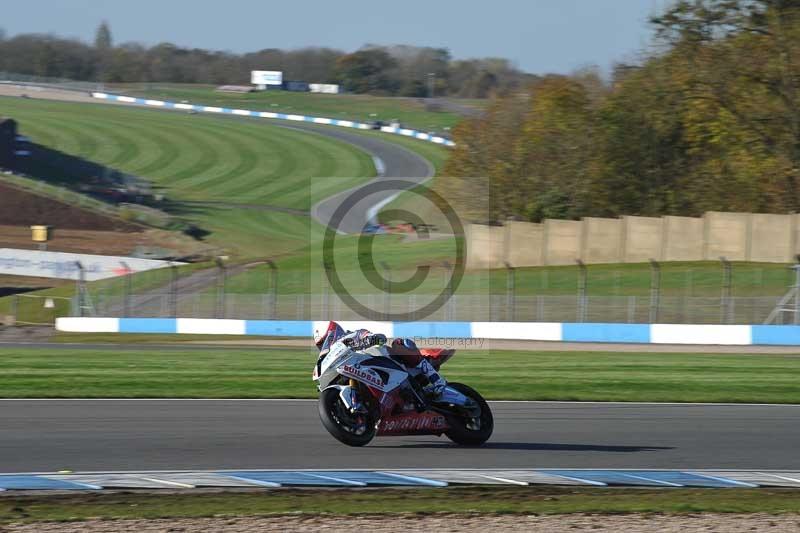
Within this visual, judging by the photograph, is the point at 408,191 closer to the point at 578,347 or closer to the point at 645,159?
the point at 645,159

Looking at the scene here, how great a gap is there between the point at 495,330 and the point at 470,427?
62.8 ft

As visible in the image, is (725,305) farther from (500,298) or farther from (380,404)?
(380,404)

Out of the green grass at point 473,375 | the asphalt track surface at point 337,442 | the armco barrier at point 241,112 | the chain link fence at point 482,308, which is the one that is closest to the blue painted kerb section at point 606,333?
the chain link fence at point 482,308

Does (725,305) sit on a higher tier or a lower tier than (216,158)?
lower

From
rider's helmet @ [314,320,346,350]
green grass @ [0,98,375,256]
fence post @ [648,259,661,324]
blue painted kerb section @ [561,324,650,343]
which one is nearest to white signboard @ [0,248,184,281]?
green grass @ [0,98,375,256]

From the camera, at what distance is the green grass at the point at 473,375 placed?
55.0ft

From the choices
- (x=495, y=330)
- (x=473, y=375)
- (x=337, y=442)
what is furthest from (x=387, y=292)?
(x=337, y=442)

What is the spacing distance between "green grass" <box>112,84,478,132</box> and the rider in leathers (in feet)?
332

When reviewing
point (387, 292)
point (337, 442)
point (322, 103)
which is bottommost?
point (337, 442)

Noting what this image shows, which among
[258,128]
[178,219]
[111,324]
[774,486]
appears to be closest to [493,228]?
[111,324]

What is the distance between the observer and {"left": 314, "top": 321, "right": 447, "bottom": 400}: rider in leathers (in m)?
11.3

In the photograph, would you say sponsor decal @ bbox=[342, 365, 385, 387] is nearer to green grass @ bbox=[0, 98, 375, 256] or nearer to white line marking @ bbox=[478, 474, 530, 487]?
white line marking @ bbox=[478, 474, 530, 487]

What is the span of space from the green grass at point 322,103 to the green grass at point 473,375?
88706 millimetres

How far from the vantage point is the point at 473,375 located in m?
20.2
